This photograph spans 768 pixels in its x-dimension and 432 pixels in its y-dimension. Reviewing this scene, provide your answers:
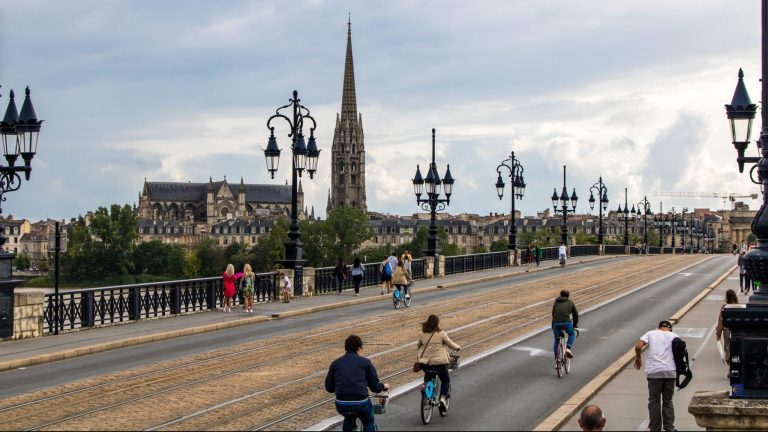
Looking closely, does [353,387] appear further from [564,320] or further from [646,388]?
[564,320]

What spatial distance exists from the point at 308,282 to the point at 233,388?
20.9 m

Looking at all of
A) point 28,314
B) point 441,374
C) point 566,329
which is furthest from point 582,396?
point 28,314

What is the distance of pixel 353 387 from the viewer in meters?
12.1

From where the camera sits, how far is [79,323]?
88.3 ft

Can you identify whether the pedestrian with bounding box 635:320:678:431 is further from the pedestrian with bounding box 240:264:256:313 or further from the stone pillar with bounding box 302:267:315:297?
the stone pillar with bounding box 302:267:315:297

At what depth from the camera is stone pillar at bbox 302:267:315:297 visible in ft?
126

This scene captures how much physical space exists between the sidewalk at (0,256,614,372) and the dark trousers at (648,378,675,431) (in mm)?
12401

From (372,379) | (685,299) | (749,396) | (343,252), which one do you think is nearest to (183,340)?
(372,379)

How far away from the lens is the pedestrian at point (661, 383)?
14.0m

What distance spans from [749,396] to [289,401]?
7.04 meters

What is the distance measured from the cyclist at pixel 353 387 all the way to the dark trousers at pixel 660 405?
12.8ft

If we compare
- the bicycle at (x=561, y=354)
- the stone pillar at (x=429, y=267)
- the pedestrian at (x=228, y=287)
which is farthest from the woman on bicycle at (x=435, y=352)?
the stone pillar at (x=429, y=267)

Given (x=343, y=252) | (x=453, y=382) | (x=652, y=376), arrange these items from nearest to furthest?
(x=652, y=376)
(x=453, y=382)
(x=343, y=252)

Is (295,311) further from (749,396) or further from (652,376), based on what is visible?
(749,396)
